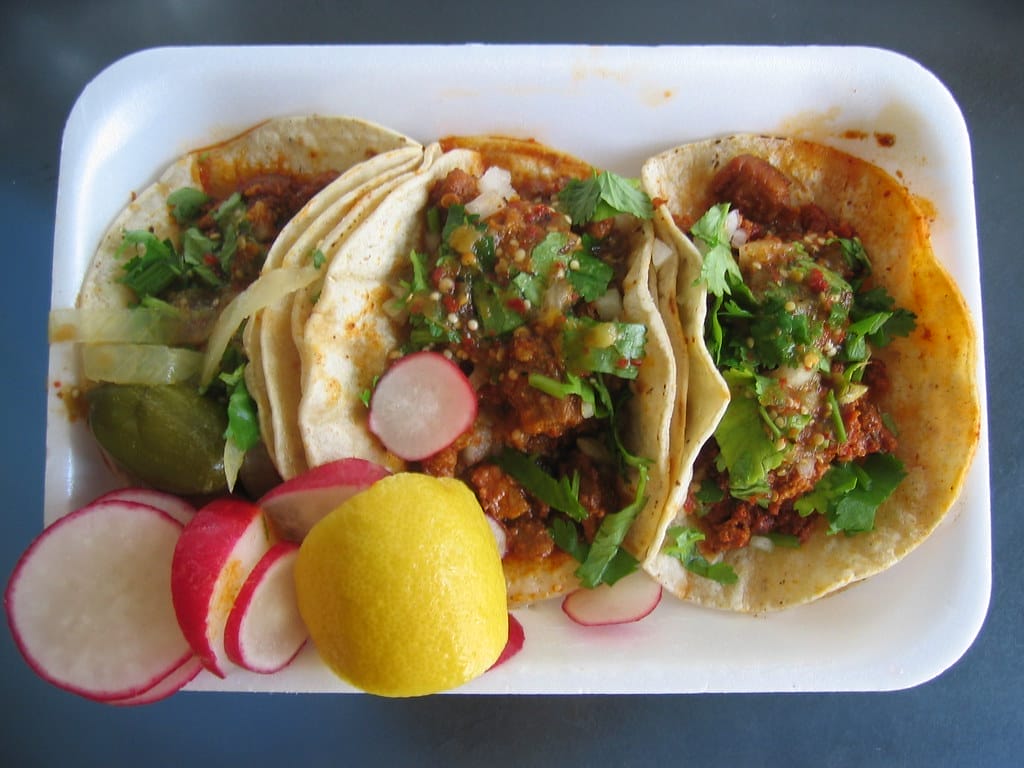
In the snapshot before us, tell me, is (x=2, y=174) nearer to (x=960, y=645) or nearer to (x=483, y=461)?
(x=483, y=461)

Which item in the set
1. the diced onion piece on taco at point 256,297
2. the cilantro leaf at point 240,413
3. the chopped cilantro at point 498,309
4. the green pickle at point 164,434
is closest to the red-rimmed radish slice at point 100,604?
the green pickle at point 164,434

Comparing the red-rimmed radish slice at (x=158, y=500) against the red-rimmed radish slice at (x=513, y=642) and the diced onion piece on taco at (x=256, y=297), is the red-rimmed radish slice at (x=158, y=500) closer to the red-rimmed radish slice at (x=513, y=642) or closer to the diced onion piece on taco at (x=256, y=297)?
the diced onion piece on taco at (x=256, y=297)

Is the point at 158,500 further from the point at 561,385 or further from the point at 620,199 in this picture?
the point at 620,199

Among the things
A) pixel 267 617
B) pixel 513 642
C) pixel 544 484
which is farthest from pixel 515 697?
pixel 267 617

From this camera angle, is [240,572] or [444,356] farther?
[444,356]

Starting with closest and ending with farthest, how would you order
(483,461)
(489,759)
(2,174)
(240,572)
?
(240,572) < (483,461) < (489,759) < (2,174)

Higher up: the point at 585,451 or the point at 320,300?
the point at 320,300

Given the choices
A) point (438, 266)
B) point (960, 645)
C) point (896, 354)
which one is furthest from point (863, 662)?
point (438, 266)
